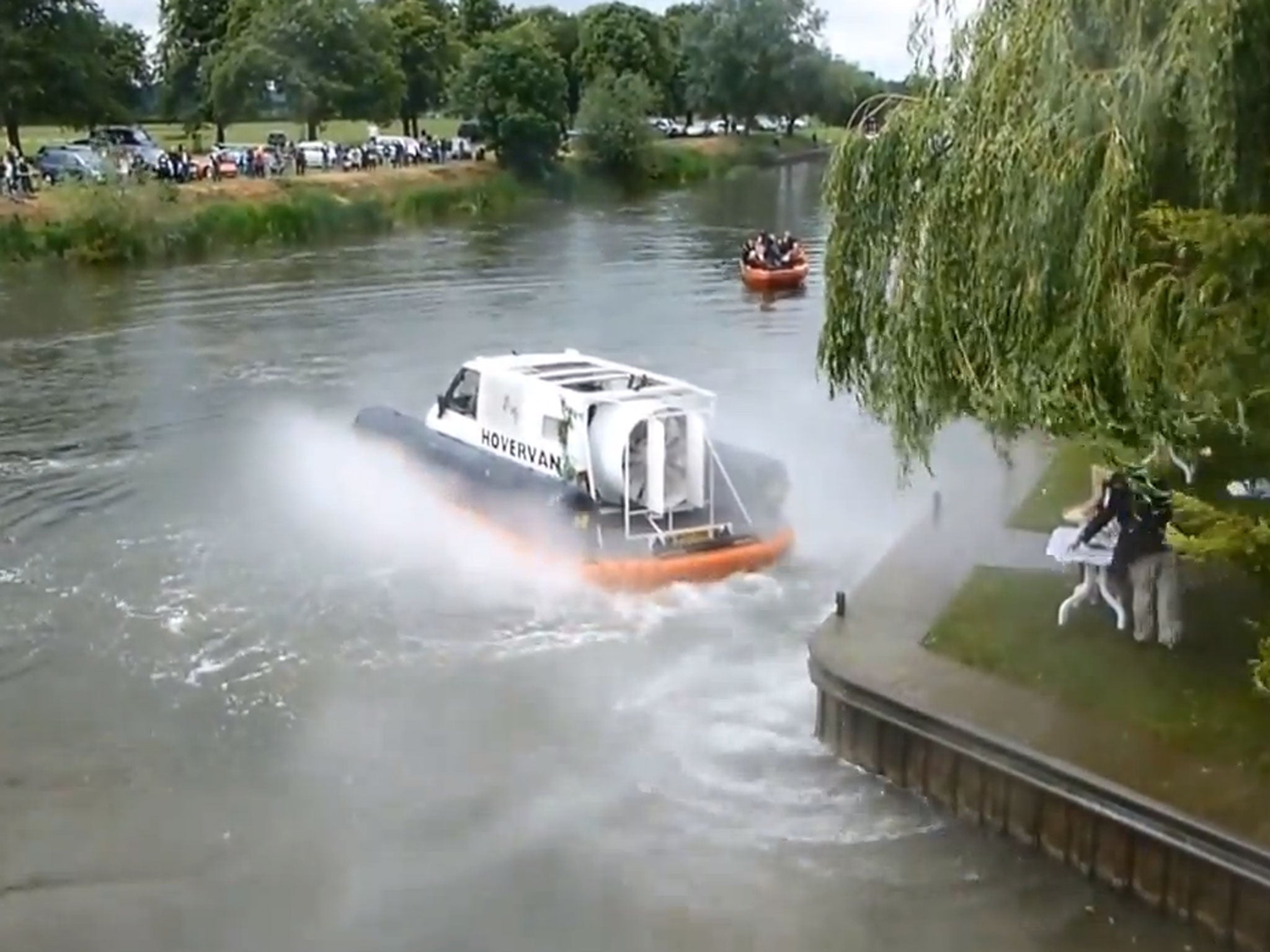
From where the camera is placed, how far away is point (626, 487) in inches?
717

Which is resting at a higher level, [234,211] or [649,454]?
[234,211]

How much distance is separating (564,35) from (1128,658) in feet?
373

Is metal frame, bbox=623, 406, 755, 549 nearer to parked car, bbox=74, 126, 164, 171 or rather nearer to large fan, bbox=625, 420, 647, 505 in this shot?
large fan, bbox=625, 420, 647, 505

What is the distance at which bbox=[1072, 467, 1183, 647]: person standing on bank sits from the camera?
1389 cm

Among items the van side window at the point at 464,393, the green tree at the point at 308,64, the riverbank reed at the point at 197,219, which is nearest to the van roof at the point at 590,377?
the van side window at the point at 464,393

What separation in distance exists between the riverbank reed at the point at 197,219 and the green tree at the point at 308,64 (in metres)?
9.79

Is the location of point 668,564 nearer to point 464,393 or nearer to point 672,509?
point 672,509

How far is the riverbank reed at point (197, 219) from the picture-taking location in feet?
159

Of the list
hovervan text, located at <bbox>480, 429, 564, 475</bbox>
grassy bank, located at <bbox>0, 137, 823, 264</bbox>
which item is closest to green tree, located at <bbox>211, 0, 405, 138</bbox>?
grassy bank, located at <bbox>0, 137, 823, 264</bbox>

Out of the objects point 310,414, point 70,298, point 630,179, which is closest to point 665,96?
point 630,179

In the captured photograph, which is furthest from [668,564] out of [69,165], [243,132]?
[243,132]

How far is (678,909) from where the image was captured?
1224 cm

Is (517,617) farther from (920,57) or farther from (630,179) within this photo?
(630,179)

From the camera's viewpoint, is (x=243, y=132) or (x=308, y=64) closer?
(x=308, y=64)
